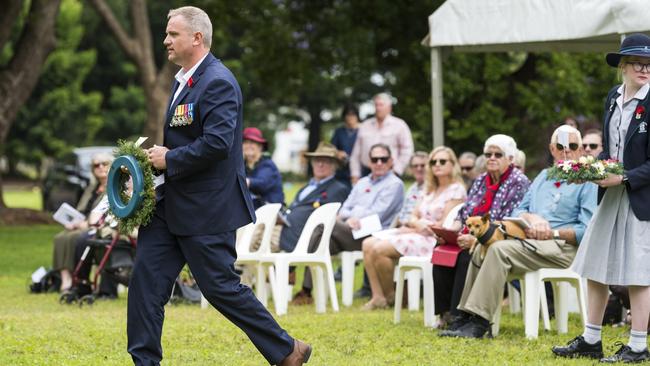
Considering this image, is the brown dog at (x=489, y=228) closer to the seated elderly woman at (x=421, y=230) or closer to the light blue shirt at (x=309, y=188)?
the seated elderly woman at (x=421, y=230)

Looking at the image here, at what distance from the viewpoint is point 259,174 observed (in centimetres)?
1253

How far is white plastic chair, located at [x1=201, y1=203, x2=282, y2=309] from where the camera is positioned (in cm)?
1073

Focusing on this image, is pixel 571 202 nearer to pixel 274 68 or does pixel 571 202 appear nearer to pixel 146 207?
pixel 146 207

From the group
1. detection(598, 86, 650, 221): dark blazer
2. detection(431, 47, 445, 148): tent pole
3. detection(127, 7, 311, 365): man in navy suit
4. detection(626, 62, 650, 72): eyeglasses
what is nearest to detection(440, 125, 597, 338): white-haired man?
detection(598, 86, 650, 221): dark blazer

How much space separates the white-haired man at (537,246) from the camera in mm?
8500

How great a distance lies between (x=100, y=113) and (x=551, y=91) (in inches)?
1471

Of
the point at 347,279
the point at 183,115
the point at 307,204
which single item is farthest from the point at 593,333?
the point at 307,204

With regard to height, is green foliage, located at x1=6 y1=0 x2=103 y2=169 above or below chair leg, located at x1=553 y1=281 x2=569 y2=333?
above

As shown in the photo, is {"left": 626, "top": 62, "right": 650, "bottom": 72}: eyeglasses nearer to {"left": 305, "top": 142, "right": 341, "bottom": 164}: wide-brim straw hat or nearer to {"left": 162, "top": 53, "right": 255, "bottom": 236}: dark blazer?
{"left": 162, "top": 53, "right": 255, "bottom": 236}: dark blazer

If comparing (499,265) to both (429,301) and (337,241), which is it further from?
(337,241)

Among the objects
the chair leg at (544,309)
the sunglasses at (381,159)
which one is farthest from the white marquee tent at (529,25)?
the chair leg at (544,309)

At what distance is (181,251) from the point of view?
243 inches

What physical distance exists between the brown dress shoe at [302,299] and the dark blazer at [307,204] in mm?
571

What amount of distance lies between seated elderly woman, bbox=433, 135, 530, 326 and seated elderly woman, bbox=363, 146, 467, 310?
88 centimetres
